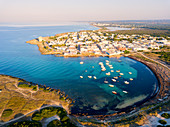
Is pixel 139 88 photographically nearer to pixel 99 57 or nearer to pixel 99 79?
pixel 99 79

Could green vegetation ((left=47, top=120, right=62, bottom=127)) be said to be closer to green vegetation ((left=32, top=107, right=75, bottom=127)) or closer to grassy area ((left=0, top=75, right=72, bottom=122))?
green vegetation ((left=32, top=107, right=75, bottom=127))

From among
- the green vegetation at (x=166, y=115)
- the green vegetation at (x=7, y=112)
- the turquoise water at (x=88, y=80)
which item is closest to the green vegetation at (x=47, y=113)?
the turquoise water at (x=88, y=80)

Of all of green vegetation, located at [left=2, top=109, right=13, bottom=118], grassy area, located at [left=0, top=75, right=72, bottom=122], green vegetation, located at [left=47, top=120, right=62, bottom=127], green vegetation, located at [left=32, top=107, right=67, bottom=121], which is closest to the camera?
green vegetation, located at [left=47, top=120, right=62, bottom=127]

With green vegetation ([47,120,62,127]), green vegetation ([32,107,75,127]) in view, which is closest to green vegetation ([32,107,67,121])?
green vegetation ([32,107,75,127])

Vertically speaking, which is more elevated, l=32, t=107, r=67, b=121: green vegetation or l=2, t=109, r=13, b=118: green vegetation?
l=32, t=107, r=67, b=121: green vegetation

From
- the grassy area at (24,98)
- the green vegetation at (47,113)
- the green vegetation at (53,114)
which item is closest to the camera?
the green vegetation at (53,114)

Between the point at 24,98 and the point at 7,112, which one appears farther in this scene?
the point at 24,98

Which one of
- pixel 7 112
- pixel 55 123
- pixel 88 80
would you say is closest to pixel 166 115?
pixel 55 123

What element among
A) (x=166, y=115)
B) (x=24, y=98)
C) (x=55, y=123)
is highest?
(x=166, y=115)

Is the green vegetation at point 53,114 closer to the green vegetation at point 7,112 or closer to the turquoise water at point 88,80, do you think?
the turquoise water at point 88,80

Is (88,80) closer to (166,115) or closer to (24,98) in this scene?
(24,98)

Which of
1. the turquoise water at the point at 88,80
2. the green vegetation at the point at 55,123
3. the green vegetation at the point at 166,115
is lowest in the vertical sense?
the turquoise water at the point at 88,80
